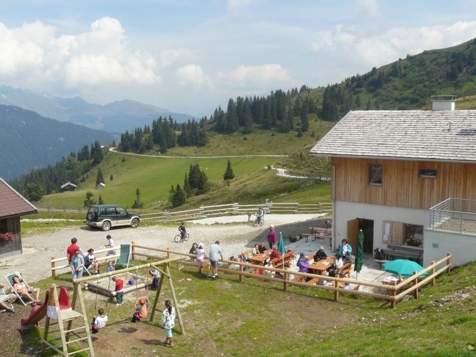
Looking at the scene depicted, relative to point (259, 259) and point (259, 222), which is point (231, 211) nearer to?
point (259, 222)

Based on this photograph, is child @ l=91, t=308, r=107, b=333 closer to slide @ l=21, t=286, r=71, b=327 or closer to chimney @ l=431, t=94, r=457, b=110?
slide @ l=21, t=286, r=71, b=327

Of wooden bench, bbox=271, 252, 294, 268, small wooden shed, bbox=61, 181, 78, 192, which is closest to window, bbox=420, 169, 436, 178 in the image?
wooden bench, bbox=271, 252, 294, 268

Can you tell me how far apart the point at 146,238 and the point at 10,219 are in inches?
341

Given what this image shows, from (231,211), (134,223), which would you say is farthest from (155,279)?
(231,211)

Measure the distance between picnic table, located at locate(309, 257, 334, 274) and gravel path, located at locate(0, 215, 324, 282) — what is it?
23.6 ft

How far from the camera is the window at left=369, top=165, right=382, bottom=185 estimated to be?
26750mm

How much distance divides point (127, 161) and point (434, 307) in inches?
7300

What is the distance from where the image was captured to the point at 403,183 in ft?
84.3

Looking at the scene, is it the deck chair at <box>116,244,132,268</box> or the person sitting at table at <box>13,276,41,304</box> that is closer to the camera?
the person sitting at table at <box>13,276,41,304</box>

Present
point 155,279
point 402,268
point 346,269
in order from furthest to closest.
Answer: point 346,269 < point 155,279 < point 402,268

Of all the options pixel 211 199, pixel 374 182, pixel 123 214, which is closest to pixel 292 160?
pixel 211 199

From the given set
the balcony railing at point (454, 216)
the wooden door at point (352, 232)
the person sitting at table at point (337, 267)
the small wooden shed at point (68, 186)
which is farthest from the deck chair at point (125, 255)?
the small wooden shed at point (68, 186)

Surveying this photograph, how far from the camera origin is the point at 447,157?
2381cm

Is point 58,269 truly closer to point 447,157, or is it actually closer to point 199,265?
point 199,265
